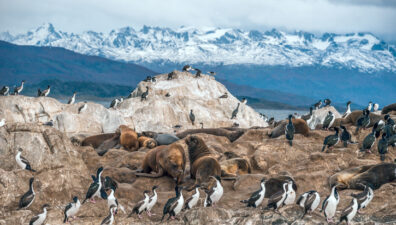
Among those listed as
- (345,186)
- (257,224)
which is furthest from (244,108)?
(257,224)

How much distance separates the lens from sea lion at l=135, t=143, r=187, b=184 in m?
14.9

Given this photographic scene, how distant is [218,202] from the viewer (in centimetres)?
1262

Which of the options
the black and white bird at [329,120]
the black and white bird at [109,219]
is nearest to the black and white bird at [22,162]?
the black and white bird at [109,219]

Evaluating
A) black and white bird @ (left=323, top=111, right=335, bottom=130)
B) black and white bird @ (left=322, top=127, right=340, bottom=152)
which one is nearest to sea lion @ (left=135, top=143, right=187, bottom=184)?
black and white bird @ (left=322, top=127, right=340, bottom=152)

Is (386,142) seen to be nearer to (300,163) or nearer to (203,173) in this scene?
(300,163)

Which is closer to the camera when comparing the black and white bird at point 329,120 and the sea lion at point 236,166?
the sea lion at point 236,166

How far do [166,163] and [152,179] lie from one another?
0.56 m

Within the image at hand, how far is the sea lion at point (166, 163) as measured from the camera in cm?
1489

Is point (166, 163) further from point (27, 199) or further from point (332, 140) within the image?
point (332, 140)

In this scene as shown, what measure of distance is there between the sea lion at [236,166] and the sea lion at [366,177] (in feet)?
9.80

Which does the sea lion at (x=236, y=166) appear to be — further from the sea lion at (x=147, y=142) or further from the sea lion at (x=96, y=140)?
the sea lion at (x=96, y=140)

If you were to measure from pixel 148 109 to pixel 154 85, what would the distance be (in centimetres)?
381

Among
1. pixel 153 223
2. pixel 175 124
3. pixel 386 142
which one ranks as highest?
pixel 386 142

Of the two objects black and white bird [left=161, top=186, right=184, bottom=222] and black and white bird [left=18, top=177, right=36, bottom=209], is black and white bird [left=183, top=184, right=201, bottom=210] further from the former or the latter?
black and white bird [left=18, top=177, right=36, bottom=209]
